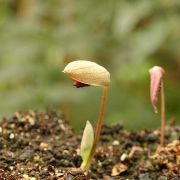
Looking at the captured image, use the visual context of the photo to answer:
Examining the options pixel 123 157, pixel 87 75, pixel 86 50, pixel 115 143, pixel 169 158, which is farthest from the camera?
pixel 86 50

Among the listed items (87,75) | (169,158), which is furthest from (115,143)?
(87,75)

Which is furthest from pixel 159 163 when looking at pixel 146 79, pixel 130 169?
pixel 146 79

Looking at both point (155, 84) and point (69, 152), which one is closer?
point (155, 84)

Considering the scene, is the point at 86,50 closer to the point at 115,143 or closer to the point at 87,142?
the point at 115,143

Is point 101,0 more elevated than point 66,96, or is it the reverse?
point 101,0

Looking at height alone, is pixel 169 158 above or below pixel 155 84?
below

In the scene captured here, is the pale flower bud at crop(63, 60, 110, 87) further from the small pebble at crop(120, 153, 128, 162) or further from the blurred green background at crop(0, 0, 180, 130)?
the blurred green background at crop(0, 0, 180, 130)

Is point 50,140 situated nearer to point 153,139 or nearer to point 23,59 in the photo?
point 153,139
